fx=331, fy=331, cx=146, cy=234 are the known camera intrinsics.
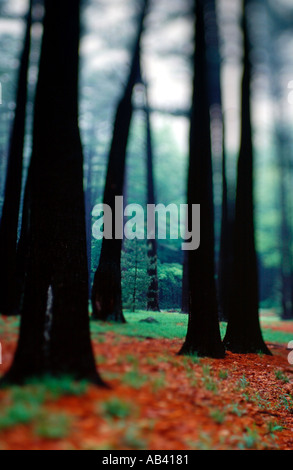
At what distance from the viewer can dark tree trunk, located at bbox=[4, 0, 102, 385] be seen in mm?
2715

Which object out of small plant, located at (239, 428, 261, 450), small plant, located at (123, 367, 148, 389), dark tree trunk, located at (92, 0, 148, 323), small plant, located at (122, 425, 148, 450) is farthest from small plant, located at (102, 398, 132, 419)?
small plant, located at (239, 428, 261, 450)

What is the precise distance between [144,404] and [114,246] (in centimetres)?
158

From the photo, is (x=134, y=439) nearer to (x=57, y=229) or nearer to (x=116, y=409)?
(x=116, y=409)

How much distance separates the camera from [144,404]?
2680 millimetres

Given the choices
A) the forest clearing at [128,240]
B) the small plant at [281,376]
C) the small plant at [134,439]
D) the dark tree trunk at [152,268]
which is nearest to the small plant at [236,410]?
the forest clearing at [128,240]

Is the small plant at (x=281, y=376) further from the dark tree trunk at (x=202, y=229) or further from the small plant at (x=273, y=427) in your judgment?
the dark tree trunk at (x=202, y=229)

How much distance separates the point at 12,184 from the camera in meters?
3.68

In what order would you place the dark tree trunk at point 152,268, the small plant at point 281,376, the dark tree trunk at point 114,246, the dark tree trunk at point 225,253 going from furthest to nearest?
the dark tree trunk at point 225,253
the small plant at point 281,376
the dark tree trunk at point 152,268
the dark tree trunk at point 114,246

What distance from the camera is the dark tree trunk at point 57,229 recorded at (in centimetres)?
271

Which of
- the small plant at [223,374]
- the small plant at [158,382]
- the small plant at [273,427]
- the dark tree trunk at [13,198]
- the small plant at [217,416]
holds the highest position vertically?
the dark tree trunk at [13,198]

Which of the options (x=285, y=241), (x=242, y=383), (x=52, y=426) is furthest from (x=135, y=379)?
(x=285, y=241)

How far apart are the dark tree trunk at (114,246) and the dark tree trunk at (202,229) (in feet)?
4.11

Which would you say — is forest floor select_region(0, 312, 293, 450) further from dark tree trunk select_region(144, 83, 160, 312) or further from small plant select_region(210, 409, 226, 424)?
dark tree trunk select_region(144, 83, 160, 312)

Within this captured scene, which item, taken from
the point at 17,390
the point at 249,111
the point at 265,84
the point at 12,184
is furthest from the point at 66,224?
the point at 265,84
